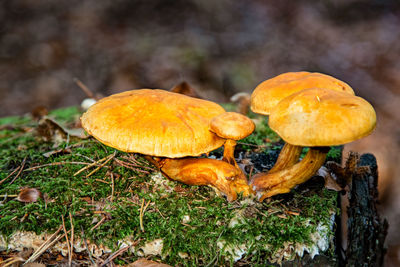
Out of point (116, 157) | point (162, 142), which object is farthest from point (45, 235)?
point (162, 142)

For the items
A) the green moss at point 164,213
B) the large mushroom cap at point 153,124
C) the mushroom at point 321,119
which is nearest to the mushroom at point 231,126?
the large mushroom cap at point 153,124

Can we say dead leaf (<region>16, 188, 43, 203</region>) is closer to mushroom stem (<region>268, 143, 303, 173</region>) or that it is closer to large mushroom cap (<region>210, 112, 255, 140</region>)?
large mushroom cap (<region>210, 112, 255, 140</region>)

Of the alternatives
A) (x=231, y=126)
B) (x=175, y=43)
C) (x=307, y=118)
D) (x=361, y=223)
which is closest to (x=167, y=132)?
(x=231, y=126)

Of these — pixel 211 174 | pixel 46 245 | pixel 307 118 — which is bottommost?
pixel 46 245

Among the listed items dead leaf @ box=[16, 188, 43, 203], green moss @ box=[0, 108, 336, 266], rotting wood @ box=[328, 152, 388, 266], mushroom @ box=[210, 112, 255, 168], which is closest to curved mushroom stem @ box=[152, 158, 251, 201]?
green moss @ box=[0, 108, 336, 266]

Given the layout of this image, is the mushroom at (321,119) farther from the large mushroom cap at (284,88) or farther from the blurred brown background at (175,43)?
the blurred brown background at (175,43)

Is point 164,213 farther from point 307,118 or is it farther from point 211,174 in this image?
point 307,118
